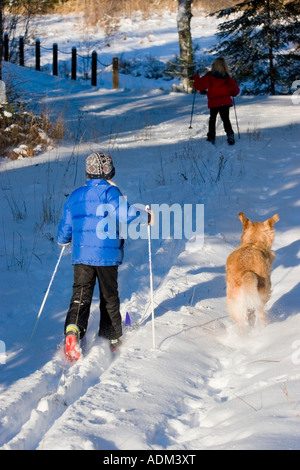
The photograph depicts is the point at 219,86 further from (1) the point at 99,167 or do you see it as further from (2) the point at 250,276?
(2) the point at 250,276

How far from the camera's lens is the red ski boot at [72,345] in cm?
519

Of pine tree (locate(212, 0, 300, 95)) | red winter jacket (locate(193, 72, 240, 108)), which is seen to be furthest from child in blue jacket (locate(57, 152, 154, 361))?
pine tree (locate(212, 0, 300, 95))

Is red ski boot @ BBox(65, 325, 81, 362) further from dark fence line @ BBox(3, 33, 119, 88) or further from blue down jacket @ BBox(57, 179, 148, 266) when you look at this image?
dark fence line @ BBox(3, 33, 119, 88)

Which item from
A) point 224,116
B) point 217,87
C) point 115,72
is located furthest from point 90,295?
→ point 115,72

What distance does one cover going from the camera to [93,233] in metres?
5.37

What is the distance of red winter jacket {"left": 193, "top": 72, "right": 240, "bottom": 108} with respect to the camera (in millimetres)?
12844

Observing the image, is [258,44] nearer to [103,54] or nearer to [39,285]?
[103,54]

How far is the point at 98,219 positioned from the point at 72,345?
45.9 inches

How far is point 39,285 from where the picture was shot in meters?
7.14

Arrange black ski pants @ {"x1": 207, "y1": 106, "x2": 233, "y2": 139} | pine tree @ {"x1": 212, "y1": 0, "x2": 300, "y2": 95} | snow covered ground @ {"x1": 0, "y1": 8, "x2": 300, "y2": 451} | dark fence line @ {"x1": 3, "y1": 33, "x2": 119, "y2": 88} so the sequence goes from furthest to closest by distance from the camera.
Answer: dark fence line @ {"x1": 3, "y1": 33, "x2": 119, "y2": 88} → pine tree @ {"x1": 212, "y1": 0, "x2": 300, "y2": 95} → black ski pants @ {"x1": 207, "y1": 106, "x2": 233, "y2": 139} → snow covered ground @ {"x1": 0, "y1": 8, "x2": 300, "y2": 451}

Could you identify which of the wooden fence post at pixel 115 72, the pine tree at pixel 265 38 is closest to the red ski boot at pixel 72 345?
the pine tree at pixel 265 38

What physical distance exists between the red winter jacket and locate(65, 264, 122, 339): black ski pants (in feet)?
26.9

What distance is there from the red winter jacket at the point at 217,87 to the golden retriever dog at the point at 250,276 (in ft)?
23.8

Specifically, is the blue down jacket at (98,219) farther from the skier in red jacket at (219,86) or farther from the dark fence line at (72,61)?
the dark fence line at (72,61)
